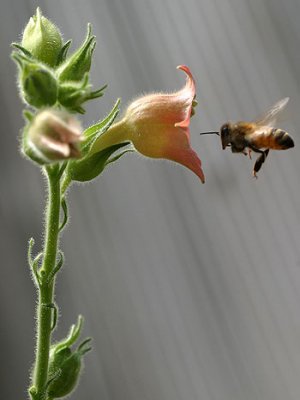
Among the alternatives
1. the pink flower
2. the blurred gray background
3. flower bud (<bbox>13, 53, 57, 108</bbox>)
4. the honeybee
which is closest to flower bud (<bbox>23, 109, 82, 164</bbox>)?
flower bud (<bbox>13, 53, 57, 108</bbox>)

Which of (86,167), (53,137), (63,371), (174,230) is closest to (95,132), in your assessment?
(86,167)

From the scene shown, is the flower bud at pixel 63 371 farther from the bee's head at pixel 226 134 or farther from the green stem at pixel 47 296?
the bee's head at pixel 226 134

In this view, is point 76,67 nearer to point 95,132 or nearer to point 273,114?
point 95,132

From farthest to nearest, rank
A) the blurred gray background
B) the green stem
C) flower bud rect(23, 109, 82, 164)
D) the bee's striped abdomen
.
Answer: the blurred gray background, the bee's striped abdomen, the green stem, flower bud rect(23, 109, 82, 164)

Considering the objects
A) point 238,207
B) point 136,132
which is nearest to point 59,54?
point 136,132

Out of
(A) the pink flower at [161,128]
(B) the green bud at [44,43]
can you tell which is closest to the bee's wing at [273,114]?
(A) the pink flower at [161,128]

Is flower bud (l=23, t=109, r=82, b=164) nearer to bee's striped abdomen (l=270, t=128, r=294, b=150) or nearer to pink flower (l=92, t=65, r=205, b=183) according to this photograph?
pink flower (l=92, t=65, r=205, b=183)

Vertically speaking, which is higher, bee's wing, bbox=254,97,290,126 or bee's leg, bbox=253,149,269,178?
bee's wing, bbox=254,97,290,126
